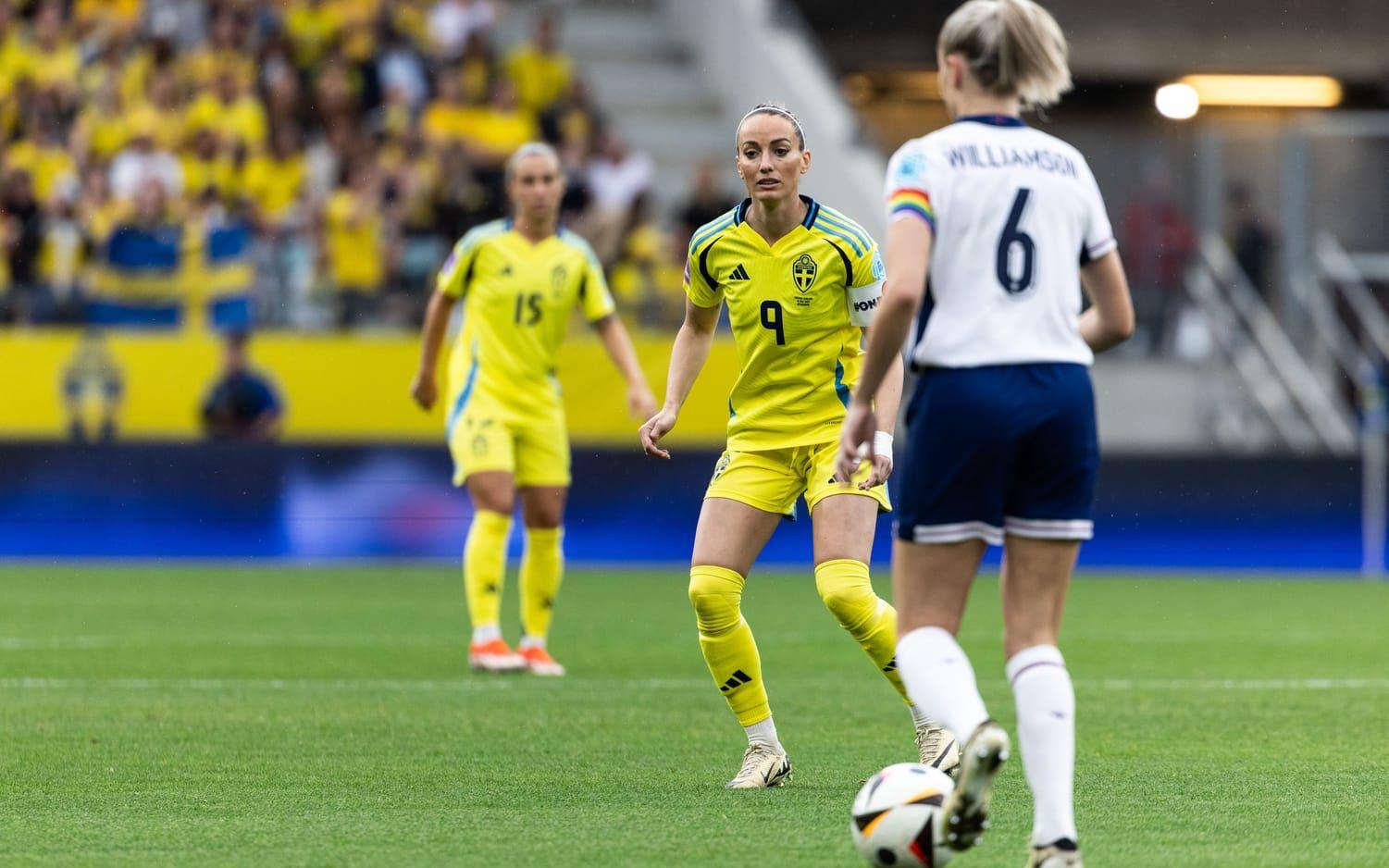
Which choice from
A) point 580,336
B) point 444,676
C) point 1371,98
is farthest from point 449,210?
point 1371,98

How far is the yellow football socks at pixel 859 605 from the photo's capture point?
678 centimetres

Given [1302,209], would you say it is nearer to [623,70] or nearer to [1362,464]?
[1362,464]

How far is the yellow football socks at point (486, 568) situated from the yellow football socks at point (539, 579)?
0.14 meters

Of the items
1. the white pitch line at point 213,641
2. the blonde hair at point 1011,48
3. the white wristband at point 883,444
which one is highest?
the blonde hair at point 1011,48

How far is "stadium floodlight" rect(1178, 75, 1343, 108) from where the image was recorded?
25.4 meters

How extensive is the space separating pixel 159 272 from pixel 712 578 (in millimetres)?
12486

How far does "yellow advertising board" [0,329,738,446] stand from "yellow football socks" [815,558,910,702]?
10606mm

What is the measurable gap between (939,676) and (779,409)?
2214mm

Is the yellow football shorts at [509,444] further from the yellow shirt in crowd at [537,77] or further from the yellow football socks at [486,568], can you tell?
the yellow shirt in crowd at [537,77]

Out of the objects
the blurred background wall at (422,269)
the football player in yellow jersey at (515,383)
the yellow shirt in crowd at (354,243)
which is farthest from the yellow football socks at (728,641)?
the yellow shirt in crowd at (354,243)

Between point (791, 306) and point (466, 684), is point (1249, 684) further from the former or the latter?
point (791, 306)

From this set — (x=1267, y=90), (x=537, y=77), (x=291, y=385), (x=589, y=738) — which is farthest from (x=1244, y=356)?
(x=589, y=738)

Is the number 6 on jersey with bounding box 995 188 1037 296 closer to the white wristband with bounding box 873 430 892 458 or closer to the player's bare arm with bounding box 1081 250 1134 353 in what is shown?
the player's bare arm with bounding box 1081 250 1134 353

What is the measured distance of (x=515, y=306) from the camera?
1057cm
